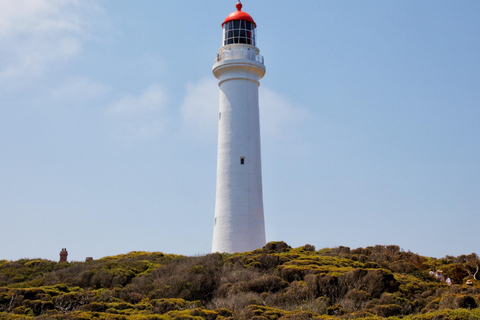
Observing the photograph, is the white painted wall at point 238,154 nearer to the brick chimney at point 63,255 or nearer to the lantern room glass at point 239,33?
the lantern room glass at point 239,33

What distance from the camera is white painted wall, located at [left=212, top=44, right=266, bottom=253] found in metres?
24.4

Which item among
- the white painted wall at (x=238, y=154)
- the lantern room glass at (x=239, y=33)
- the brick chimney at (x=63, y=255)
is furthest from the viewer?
the lantern room glass at (x=239, y=33)

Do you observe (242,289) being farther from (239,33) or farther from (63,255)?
(239,33)

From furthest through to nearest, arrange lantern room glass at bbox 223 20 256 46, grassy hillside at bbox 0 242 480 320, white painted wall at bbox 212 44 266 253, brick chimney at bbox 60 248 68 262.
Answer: lantern room glass at bbox 223 20 256 46, white painted wall at bbox 212 44 266 253, brick chimney at bbox 60 248 68 262, grassy hillside at bbox 0 242 480 320

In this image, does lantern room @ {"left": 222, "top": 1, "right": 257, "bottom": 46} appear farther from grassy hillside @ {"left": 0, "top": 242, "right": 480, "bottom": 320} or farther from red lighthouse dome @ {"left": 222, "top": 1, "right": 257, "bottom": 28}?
grassy hillside @ {"left": 0, "top": 242, "right": 480, "bottom": 320}

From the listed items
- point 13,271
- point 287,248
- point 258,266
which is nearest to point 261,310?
point 258,266

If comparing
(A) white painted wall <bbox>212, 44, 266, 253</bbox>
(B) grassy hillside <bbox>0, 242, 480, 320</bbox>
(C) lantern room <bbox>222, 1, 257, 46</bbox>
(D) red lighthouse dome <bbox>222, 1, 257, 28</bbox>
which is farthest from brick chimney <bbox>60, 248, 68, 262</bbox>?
(D) red lighthouse dome <bbox>222, 1, 257, 28</bbox>

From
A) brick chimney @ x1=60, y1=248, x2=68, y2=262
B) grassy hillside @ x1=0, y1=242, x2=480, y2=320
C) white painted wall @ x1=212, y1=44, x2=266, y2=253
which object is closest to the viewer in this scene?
grassy hillside @ x1=0, y1=242, x2=480, y2=320

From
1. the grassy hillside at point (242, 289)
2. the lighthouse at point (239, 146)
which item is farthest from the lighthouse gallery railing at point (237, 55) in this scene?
the grassy hillside at point (242, 289)

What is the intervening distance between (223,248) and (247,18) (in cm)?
1148

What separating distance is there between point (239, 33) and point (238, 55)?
4.89 feet

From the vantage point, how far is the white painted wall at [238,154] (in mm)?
24422

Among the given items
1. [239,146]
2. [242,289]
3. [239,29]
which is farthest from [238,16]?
[242,289]

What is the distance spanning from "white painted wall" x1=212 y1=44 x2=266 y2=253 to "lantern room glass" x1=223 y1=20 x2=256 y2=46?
594 mm
